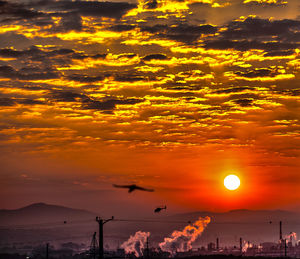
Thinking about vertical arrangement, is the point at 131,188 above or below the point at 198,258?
above

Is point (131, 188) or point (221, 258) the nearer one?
point (131, 188)

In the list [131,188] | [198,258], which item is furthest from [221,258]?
[131,188]

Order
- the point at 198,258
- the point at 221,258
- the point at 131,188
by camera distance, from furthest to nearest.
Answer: the point at 198,258 < the point at 221,258 < the point at 131,188

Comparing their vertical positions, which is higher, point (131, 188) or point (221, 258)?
point (131, 188)

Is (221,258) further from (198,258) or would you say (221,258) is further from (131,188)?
(131,188)

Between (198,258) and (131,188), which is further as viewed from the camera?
(198,258)

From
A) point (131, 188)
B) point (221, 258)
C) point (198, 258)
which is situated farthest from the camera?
point (198, 258)
